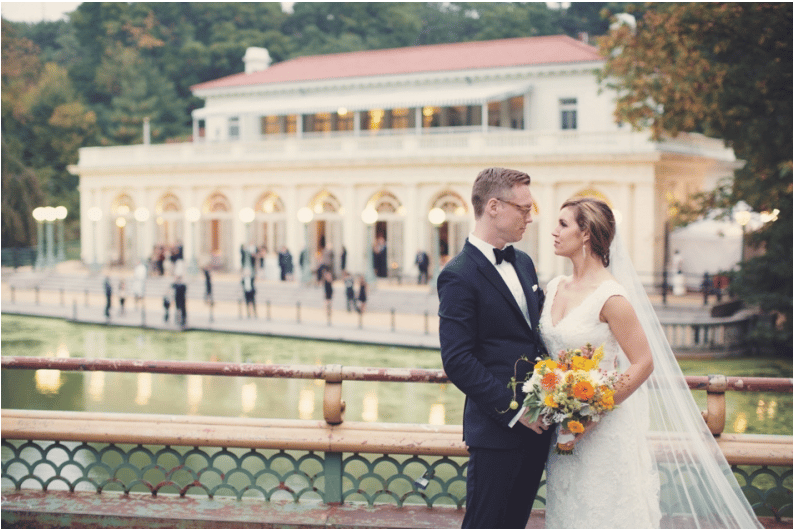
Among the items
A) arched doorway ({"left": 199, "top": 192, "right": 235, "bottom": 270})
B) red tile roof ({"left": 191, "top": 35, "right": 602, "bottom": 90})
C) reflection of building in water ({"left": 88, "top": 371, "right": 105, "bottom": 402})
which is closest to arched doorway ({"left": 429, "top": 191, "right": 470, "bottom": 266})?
red tile roof ({"left": 191, "top": 35, "right": 602, "bottom": 90})

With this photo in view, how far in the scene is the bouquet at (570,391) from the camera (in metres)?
3.43

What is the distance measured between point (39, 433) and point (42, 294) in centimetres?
3145

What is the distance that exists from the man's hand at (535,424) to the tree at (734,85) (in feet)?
40.3

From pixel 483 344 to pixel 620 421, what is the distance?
778 mm

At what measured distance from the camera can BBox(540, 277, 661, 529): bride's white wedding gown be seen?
3.73m

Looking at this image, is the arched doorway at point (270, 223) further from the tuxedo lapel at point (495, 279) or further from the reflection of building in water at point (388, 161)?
the tuxedo lapel at point (495, 279)

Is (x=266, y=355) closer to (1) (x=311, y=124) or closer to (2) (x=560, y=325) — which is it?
(2) (x=560, y=325)

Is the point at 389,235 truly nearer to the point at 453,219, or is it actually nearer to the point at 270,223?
the point at 453,219

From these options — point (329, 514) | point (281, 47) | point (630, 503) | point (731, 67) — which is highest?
point (281, 47)

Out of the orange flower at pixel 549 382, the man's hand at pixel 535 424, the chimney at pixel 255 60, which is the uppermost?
the chimney at pixel 255 60

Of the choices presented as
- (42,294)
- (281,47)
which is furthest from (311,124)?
(281,47)

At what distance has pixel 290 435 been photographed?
188 inches

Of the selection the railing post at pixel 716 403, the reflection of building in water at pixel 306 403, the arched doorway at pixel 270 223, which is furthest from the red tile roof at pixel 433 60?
the railing post at pixel 716 403

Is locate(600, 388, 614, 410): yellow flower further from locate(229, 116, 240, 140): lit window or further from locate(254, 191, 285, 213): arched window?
locate(229, 116, 240, 140): lit window
